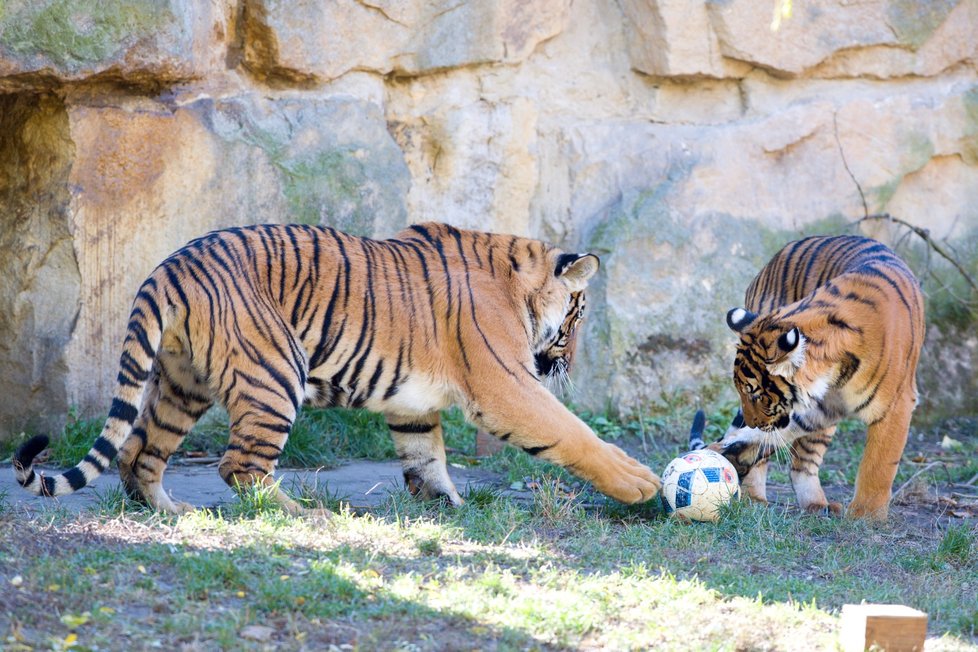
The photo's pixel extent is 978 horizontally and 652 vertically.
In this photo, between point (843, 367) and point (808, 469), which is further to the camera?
point (808, 469)

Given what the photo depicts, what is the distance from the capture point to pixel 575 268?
5582mm

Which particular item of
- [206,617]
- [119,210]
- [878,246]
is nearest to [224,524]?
[206,617]

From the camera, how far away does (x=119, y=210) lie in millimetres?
6281

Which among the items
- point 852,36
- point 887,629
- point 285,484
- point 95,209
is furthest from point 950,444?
point 95,209

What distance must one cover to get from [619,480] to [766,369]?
82 cm

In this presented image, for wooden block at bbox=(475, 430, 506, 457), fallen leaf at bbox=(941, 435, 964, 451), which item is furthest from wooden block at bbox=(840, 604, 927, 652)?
fallen leaf at bbox=(941, 435, 964, 451)

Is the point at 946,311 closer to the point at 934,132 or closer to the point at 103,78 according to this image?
the point at 934,132

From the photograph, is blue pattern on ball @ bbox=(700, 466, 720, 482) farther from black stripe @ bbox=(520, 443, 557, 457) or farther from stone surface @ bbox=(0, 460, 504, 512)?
stone surface @ bbox=(0, 460, 504, 512)

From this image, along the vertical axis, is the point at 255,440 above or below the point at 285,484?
above

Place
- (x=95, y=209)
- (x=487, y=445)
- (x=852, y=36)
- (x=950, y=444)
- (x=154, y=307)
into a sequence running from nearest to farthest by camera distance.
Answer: (x=154, y=307) → (x=95, y=209) → (x=487, y=445) → (x=950, y=444) → (x=852, y=36)

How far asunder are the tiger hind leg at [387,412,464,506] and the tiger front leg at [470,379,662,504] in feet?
1.61

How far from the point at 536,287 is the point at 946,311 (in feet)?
12.8

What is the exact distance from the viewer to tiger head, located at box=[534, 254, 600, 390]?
5559 mm

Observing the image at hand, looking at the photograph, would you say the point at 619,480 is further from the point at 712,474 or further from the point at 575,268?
the point at 575,268
